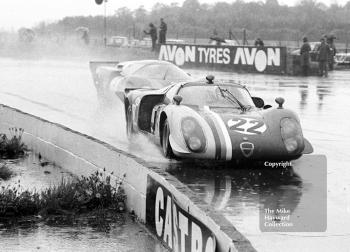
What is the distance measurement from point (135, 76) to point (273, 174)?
22.8 feet

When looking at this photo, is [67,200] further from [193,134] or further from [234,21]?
[234,21]

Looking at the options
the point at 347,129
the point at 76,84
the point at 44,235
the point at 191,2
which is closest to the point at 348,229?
the point at 44,235

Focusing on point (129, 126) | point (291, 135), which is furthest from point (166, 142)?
point (129, 126)

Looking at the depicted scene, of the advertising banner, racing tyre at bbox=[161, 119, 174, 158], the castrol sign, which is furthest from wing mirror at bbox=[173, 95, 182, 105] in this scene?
the advertising banner

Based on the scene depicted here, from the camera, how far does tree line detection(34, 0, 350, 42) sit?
8262cm

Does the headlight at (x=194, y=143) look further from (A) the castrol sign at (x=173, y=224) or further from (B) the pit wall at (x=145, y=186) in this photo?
(A) the castrol sign at (x=173, y=224)

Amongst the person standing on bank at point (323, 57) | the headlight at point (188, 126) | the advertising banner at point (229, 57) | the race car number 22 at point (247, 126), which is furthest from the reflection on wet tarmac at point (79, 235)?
the advertising banner at point (229, 57)

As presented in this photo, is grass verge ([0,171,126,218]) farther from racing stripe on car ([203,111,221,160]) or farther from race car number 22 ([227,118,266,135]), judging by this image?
race car number 22 ([227,118,266,135])

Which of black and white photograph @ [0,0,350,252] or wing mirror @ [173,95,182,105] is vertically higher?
wing mirror @ [173,95,182,105]

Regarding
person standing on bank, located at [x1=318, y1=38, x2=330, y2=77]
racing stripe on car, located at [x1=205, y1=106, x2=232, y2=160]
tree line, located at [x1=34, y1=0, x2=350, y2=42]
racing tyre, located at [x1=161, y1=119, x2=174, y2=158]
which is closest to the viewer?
racing stripe on car, located at [x1=205, y1=106, x2=232, y2=160]

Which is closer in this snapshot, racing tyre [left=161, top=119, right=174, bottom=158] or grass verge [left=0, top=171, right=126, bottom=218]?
grass verge [left=0, top=171, right=126, bottom=218]

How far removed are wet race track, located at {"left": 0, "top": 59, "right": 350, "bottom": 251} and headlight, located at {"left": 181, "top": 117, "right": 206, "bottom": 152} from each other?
0.34m

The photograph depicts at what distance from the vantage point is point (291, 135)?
961 centimetres

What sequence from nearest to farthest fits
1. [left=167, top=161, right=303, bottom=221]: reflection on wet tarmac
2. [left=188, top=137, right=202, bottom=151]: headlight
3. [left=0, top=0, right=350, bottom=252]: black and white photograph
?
[left=0, top=0, right=350, bottom=252]: black and white photograph < [left=167, top=161, right=303, bottom=221]: reflection on wet tarmac < [left=188, top=137, right=202, bottom=151]: headlight
